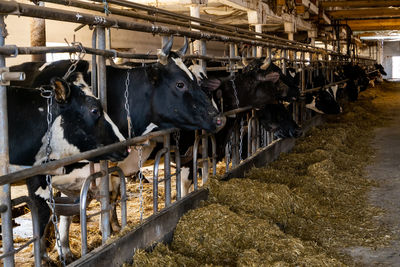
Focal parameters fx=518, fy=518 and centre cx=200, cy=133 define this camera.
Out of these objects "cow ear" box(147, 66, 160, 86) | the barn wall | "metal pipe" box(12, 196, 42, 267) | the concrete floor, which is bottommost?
the concrete floor

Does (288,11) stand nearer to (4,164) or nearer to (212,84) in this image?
(212,84)

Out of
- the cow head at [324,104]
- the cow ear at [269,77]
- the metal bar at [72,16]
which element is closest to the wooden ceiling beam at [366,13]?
the cow head at [324,104]

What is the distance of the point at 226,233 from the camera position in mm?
4625

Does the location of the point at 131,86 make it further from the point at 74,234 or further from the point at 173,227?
the point at 74,234

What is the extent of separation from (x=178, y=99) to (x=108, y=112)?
680 millimetres

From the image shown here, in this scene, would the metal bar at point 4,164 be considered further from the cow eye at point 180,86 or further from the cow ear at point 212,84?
the cow ear at point 212,84

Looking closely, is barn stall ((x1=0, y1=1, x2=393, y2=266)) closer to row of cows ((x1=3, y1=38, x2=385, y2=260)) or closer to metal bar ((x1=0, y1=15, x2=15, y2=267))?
metal bar ((x1=0, y1=15, x2=15, y2=267))

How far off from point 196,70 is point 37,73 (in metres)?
1.86

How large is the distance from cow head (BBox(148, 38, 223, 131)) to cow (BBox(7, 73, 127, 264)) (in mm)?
1020

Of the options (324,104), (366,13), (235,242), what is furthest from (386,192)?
(366,13)

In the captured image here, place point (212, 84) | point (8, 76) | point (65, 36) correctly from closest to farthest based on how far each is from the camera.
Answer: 1. point (8, 76)
2. point (212, 84)
3. point (65, 36)

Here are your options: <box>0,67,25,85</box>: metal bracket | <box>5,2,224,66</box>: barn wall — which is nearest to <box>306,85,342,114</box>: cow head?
<box>5,2,224,66</box>: barn wall

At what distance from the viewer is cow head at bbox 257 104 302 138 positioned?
29.3 feet

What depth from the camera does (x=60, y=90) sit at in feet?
12.1
